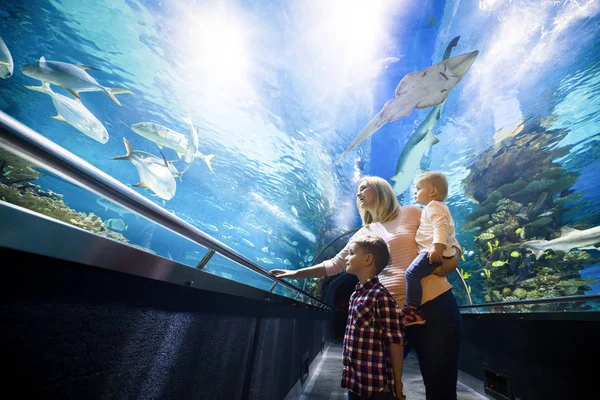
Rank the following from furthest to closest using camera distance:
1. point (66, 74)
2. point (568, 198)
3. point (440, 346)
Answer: point (568, 198), point (66, 74), point (440, 346)

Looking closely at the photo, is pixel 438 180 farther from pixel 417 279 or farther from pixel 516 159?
pixel 516 159

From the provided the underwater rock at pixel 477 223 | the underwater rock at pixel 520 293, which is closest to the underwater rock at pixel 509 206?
the underwater rock at pixel 477 223

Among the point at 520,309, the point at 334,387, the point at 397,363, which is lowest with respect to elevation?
the point at 334,387

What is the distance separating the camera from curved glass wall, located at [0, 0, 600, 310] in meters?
6.79

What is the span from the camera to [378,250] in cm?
187

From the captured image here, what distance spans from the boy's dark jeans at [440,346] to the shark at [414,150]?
28.2ft

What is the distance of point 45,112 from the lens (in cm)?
1586

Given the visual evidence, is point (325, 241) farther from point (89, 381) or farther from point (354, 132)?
point (89, 381)

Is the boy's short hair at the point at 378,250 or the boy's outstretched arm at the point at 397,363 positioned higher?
the boy's short hair at the point at 378,250

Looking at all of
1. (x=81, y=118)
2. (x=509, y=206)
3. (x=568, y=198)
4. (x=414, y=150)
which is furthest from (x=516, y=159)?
(x=81, y=118)

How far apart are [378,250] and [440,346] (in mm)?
684

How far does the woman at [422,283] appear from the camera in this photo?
1417 millimetres

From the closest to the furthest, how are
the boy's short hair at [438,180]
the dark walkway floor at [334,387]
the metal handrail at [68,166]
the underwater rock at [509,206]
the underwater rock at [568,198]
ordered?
the metal handrail at [68,166]
the boy's short hair at [438,180]
the dark walkway floor at [334,387]
the underwater rock at [568,198]
the underwater rock at [509,206]

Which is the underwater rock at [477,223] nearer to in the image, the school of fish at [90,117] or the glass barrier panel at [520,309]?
the glass barrier panel at [520,309]
